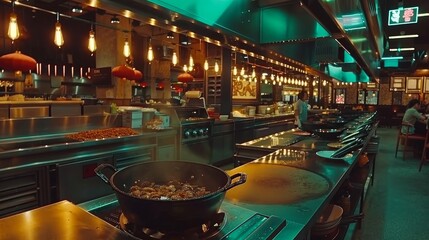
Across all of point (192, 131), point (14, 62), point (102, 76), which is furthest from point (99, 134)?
point (102, 76)

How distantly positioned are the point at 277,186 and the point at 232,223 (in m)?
0.59

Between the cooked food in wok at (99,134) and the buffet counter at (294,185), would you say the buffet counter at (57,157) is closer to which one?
the cooked food in wok at (99,134)

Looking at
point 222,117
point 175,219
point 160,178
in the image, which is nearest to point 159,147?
point 222,117

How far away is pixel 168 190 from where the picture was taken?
103 cm

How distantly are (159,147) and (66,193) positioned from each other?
1605 mm

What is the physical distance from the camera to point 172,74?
1134 centimetres

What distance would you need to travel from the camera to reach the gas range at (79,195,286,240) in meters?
0.85

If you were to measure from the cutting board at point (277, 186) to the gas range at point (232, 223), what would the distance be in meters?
0.21

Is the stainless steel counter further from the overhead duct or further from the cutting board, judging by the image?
the overhead duct

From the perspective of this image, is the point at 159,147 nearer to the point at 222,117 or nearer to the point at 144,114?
the point at 144,114

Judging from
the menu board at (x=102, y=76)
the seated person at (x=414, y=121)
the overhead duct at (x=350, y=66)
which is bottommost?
the seated person at (x=414, y=121)

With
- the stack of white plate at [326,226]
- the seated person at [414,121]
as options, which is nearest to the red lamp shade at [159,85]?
the seated person at [414,121]

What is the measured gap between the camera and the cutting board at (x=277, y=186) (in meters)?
1.29

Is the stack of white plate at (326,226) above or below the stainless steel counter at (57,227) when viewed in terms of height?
below
